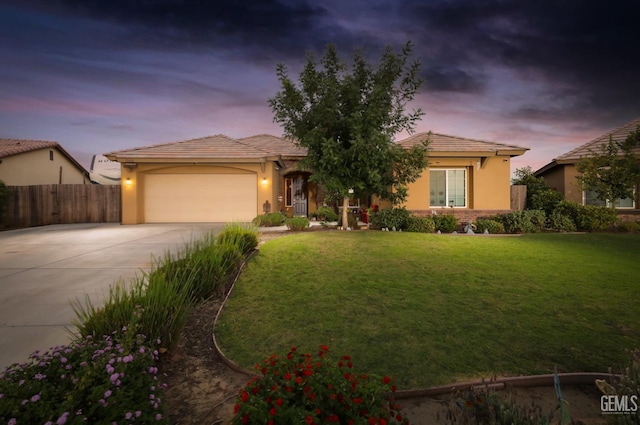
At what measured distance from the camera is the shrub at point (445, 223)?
13.0 meters

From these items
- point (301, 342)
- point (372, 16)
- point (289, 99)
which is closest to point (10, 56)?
point (289, 99)

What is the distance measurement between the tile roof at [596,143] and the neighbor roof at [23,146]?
28.6 meters

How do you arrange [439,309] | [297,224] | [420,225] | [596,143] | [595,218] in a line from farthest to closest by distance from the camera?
[596,143]
[595,218]
[420,225]
[297,224]
[439,309]

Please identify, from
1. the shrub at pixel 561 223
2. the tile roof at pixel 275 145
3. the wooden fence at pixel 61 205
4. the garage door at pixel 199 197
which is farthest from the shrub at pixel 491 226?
the wooden fence at pixel 61 205

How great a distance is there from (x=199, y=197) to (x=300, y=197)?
19.7 ft

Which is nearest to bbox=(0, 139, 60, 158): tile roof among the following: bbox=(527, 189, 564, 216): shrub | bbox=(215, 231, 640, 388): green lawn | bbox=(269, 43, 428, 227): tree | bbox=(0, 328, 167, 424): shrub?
bbox=(269, 43, 428, 227): tree

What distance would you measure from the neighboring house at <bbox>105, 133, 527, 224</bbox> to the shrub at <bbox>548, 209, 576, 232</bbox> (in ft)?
7.84

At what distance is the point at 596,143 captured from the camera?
1605cm

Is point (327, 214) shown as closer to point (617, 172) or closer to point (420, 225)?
point (420, 225)

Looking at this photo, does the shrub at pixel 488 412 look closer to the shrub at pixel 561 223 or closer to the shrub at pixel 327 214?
the shrub at pixel 561 223

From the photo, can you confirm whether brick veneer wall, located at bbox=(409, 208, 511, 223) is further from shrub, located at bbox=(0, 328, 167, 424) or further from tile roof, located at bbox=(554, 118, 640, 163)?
shrub, located at bbox=(0, 328, 167, 424)

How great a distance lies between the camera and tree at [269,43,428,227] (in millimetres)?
10852

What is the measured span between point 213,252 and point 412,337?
375 centimetres

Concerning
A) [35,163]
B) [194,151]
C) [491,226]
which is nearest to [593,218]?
[491,226]
